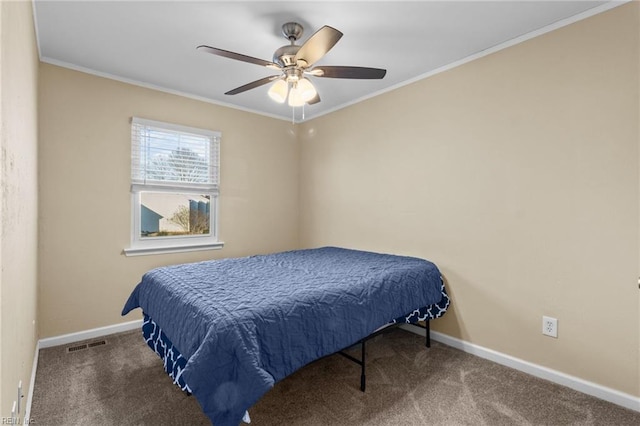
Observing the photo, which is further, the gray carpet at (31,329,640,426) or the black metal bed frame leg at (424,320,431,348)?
the black metal bed frame leg at (424,320,431,348)

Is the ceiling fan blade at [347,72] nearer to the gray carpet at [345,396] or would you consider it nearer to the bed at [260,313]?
the bed at [260,313]

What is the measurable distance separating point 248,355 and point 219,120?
2.94m

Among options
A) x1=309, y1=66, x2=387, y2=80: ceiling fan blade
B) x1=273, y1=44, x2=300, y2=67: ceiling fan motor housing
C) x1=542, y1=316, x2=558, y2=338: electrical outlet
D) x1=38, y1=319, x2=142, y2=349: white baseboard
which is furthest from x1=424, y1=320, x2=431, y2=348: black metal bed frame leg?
x1=38, y1=319, x2=142, y2=349: white baseboard

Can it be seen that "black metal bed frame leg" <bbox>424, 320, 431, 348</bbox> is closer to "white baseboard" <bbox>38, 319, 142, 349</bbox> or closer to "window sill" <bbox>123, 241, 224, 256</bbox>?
"window sill" <bbox>123, 241, 224, 256</bbox>

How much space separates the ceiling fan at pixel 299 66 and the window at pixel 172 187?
4.60 ft

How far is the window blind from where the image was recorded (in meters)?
3.12

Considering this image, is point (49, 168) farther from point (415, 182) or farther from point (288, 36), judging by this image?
point (415, 182)

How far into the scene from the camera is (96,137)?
288 centimetres

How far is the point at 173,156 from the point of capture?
11.0 feet

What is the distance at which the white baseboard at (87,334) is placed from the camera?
104 inches

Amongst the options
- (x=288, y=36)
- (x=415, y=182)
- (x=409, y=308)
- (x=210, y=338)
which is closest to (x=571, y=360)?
(x=409, y=308)

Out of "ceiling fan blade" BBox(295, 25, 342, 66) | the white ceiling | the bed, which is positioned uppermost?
the white ceiling

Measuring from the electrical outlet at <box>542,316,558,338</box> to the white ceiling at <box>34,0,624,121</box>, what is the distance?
2002 millimetres

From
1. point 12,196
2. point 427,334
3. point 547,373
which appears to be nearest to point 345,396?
point 427,334
